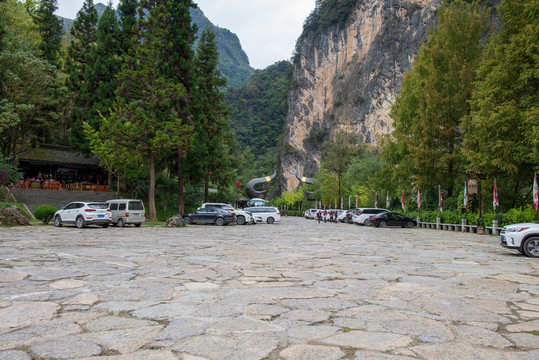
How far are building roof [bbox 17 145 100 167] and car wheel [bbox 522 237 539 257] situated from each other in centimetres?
3860

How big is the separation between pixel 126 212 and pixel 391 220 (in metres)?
19.6

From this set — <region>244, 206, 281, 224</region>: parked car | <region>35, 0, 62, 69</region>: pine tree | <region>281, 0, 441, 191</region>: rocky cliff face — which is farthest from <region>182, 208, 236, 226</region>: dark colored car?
<region>281, 0, 441, 191</region>: rocky cliff face

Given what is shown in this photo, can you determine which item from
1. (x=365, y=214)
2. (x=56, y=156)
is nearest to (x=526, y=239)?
(x=365, y=214)

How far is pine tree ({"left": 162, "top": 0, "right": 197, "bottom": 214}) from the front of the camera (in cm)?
3053

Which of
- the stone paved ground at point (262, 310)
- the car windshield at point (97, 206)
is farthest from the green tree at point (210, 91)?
the stone paved ground at point (262, 310)

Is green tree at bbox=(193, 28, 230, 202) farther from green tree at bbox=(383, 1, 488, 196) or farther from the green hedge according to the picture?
the green hedge

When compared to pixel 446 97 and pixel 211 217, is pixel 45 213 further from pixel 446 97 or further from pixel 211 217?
pixel 446 97

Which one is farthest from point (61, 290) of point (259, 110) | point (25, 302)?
point (259, 110)

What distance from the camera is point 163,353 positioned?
128 inches

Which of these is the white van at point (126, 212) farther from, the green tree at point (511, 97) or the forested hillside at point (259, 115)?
the forested hillside at point (259, 115)

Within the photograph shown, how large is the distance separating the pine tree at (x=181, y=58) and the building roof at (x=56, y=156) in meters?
14.9

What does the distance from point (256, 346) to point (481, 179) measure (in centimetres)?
2421

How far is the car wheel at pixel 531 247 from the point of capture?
438 inches

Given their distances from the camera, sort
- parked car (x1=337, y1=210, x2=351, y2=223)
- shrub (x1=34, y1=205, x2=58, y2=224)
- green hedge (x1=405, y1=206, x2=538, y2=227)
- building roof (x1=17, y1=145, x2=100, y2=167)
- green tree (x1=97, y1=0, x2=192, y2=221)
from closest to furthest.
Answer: green hedge (x1=405, y1=206, x2=538, y2=227), shrub (x1=34, y1=205, x2=58, y2=224), green tree (x1=97, y1=0, x2=192, y2=221), building roof (x1=17, y1=145, x2=100, y2=167), parked car (x1=337, y1=210, x2=351, y2=223)
